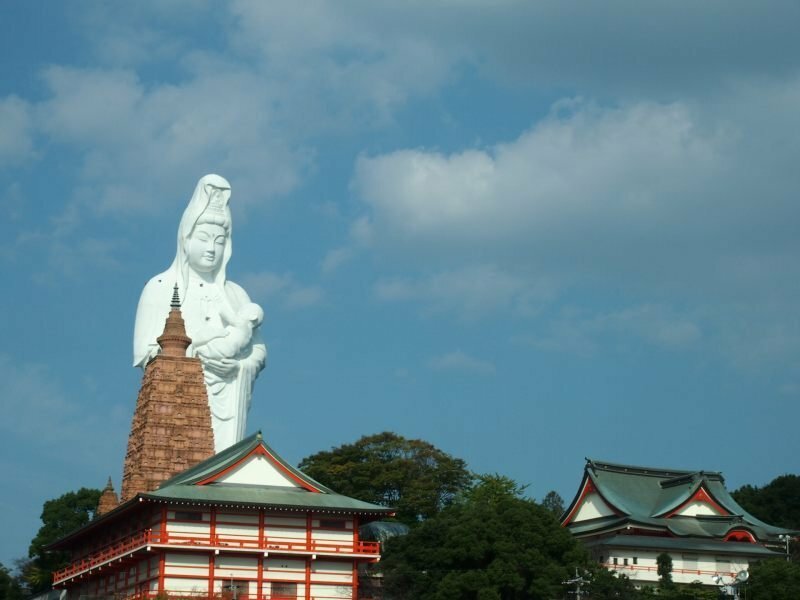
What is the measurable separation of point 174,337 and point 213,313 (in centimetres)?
412

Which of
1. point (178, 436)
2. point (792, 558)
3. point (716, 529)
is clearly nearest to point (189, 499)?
point (178, 436)

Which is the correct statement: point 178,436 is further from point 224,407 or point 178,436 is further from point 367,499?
point 367,499

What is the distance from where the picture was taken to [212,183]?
6325 cm

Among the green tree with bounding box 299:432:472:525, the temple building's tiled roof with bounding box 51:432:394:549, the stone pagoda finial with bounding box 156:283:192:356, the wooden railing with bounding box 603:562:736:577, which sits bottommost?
the wooden railing with bounding box 603:562:736:577

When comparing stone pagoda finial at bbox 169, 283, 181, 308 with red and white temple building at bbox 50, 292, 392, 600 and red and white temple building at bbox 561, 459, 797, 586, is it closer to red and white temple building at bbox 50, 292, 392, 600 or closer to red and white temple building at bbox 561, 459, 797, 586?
red and white temple building at bbox 50, 292, 392, 600

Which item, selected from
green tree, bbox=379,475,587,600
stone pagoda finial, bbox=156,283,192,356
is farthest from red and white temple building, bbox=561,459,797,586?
stone pagoda finial, bbox=156,283,192,356

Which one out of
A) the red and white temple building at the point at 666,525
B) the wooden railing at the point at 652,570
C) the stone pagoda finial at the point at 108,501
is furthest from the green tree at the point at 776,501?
the stone pagoda finial at the point at 108,501

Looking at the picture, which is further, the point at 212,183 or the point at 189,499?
the point at 212,183

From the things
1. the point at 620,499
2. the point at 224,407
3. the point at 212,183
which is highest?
the point at 212,183

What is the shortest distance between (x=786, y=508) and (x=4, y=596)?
43.2 metres

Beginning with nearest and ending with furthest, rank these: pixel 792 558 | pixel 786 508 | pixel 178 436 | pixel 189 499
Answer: pixel 189 499, pixel 178 436, pixel 792 558, pixel 786 508

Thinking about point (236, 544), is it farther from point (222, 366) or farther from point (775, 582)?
point (222, 366)

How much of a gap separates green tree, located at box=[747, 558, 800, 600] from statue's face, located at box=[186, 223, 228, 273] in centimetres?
2766

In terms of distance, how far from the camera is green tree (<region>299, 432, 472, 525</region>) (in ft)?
205
